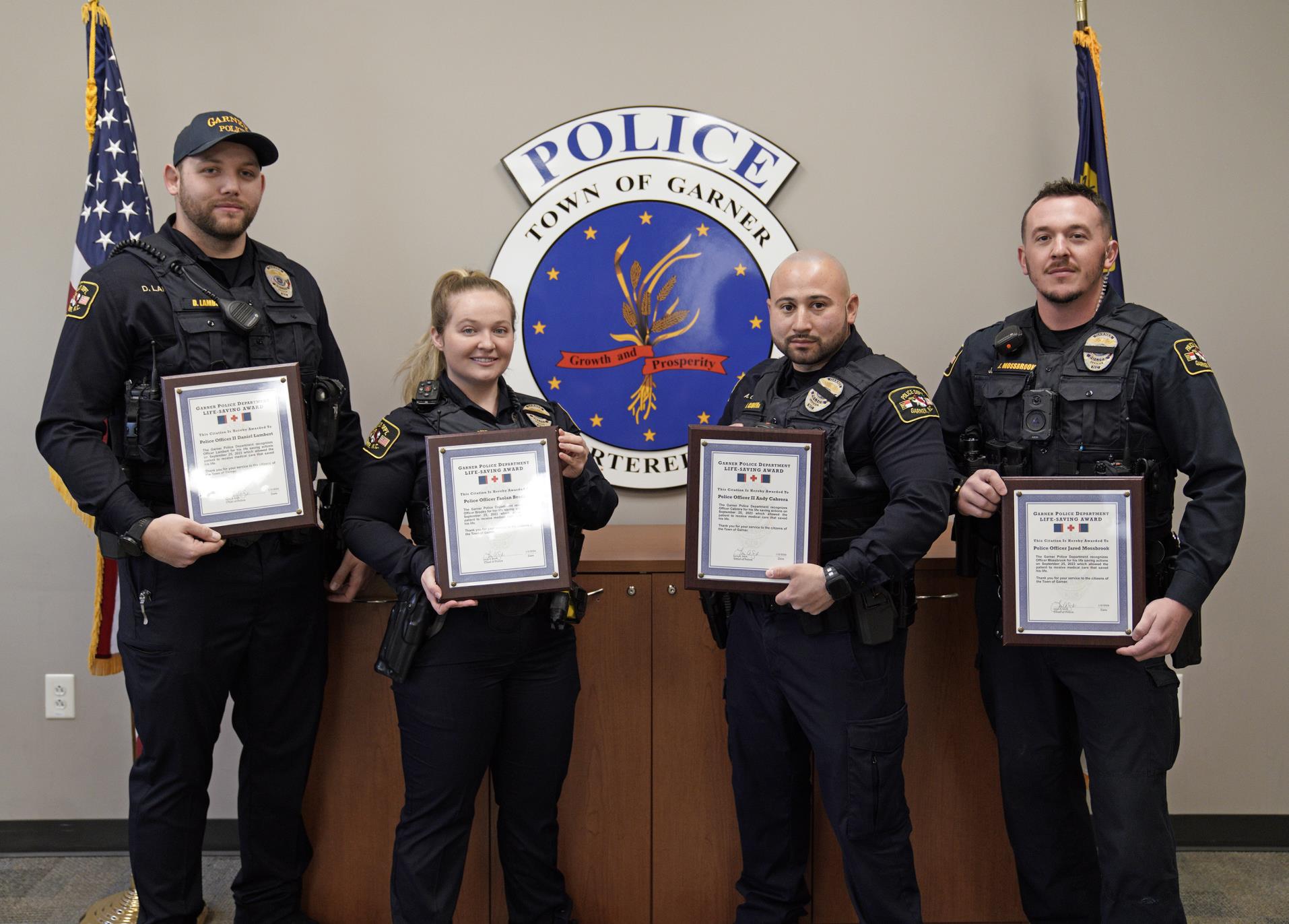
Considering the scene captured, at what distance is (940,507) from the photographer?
1.96m

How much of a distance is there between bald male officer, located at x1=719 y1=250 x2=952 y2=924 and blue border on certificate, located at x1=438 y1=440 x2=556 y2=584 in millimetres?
502

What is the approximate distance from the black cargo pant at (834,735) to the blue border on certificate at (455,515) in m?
0.52

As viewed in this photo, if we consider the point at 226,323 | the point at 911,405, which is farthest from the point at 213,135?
the point at 911,405

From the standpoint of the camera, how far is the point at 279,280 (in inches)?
89.4

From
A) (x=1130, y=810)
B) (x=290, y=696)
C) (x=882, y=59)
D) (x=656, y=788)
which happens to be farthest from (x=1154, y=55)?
(x=290, y=696)

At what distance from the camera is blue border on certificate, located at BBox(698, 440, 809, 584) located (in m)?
1.98

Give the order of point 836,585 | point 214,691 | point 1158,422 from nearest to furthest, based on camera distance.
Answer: point 836,585 → point 1158,422 → point 214,691

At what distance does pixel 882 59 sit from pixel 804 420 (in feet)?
5.24

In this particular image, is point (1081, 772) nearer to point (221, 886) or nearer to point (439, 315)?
point (439, 315)

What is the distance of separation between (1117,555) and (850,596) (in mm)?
587

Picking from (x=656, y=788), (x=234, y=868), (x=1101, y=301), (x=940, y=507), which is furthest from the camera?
(x=234, y=868)

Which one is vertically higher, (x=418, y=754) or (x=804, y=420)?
(x=804, y=420)

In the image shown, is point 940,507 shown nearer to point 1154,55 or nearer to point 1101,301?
point 1101,301

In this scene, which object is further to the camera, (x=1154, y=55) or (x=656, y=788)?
(x=1154, y=55)
